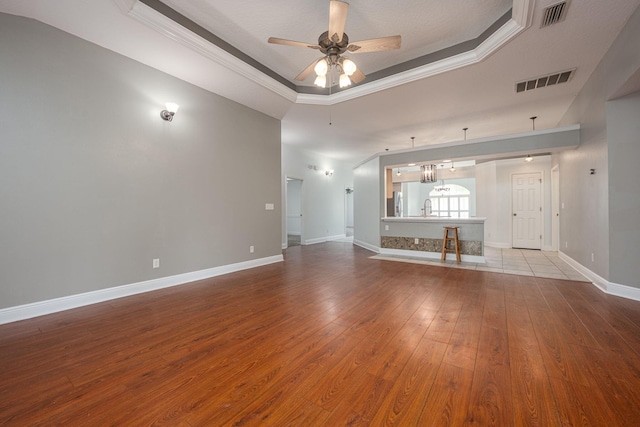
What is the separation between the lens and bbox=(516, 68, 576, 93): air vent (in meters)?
3.74

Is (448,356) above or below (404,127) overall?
below

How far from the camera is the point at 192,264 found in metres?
3.89

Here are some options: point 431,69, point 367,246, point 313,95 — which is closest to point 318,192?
point 367,246

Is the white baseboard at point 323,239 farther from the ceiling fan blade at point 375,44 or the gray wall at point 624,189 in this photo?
the gray wall at point 624,189

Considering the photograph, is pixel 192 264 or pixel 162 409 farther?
pixel 192 264

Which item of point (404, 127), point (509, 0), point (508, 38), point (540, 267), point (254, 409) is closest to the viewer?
point (254, 409)

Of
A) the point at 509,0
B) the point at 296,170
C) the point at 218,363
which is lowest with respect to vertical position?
the point at 218,363

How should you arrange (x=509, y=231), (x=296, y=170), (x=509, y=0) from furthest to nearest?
(x=296, y=170) < (x=509, y=231) < (x=509, y=0)

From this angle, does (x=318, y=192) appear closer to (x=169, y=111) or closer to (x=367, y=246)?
(x=367, y=246)

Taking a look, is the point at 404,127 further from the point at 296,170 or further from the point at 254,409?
the point at 254,409

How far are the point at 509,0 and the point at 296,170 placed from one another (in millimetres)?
5879

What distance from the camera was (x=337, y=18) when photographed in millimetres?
2342

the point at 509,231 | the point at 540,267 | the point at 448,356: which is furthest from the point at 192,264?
the point at 509,231

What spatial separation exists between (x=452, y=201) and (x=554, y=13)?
12.9 metres
